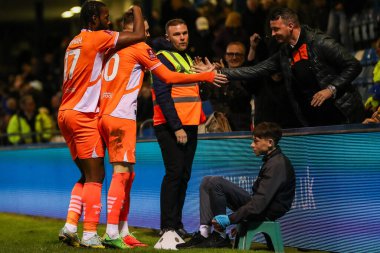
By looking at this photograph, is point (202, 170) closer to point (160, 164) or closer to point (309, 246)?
point (160, 164)

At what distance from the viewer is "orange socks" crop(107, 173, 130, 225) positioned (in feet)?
28.5

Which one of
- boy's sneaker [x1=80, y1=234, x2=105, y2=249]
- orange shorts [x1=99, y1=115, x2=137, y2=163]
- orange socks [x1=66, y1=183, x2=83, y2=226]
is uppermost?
A: orange shorts [x1=99, y1=115, x2=137, y2=163]

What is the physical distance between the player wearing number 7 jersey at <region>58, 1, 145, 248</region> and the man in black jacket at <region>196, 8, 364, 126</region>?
1.61m

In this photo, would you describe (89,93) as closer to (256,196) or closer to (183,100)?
(183,100)

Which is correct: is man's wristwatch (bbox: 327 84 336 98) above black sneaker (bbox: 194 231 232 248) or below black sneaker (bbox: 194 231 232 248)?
above

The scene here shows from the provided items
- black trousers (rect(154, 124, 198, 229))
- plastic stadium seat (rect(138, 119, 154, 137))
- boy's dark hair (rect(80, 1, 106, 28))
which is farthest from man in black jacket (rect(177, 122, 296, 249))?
plastic stadium seat (rect(138, 119, 154, 137))

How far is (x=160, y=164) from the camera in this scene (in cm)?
1160

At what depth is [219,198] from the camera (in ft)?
30.0

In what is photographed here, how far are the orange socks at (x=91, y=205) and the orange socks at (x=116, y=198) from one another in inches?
6.0

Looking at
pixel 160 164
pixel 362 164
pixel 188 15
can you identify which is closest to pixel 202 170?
pixel 160 164

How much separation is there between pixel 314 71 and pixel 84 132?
7.85ft

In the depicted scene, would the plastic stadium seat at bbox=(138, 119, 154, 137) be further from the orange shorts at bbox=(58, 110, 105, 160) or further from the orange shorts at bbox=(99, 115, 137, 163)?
the orange shorts at bbox=(99, 115, 137, 163)

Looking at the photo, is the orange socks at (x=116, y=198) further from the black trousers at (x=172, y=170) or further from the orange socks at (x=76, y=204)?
the black trousers at (x=172, y=170)

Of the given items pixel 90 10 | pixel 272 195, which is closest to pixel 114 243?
pixel 272 195
